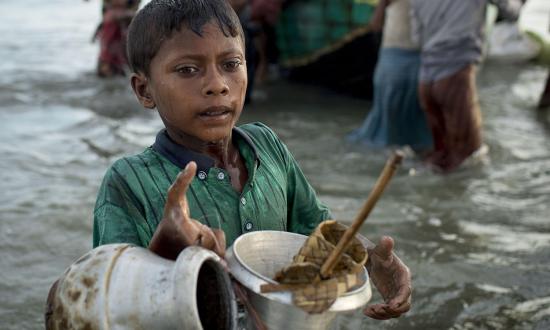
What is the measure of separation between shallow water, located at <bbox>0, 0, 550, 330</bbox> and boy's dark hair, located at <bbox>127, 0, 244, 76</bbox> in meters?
0.87

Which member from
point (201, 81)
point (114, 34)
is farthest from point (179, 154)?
point (114, 34)

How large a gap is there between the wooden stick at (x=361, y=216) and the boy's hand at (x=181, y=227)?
0.25m

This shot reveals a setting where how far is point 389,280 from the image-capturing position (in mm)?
1914

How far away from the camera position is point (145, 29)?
6.18ft

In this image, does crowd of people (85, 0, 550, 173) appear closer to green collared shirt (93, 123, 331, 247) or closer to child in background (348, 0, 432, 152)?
child in background (348, 0, 432, 152)

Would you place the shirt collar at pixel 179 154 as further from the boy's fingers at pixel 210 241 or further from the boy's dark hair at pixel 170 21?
the boy's fingers at pixel 210 241

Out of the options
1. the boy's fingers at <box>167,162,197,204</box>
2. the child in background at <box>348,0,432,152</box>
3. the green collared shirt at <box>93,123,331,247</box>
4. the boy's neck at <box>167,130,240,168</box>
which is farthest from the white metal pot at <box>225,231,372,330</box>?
the child in background at <box>348,0,432,152</box>

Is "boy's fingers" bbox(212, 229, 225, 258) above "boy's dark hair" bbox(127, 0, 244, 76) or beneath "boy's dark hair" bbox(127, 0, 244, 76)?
A: beneath

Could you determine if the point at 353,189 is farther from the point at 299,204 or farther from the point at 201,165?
the point at 201,165

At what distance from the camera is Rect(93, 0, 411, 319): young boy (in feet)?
5.99

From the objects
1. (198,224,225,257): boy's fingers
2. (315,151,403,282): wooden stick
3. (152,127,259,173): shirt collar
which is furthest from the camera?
(152,127,259,173): shirt collar

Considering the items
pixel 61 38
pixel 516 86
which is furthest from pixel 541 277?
pixel 61 38

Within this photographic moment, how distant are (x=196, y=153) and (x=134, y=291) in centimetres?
53

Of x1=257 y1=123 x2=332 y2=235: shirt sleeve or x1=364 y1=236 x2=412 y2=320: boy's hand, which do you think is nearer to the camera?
x1=364 y1=236 x2=412 y2=320: boy's hand
